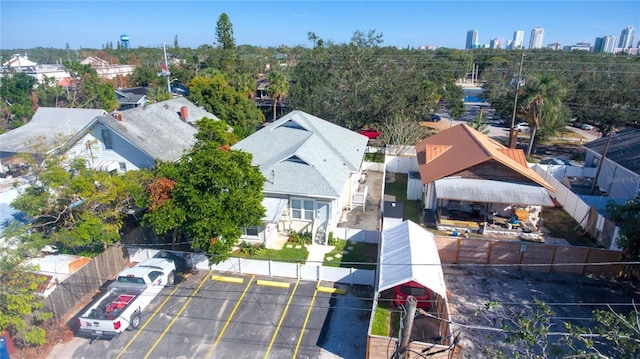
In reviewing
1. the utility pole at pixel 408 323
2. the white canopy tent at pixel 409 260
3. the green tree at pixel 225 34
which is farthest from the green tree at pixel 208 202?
the green tree at pixel 225 34

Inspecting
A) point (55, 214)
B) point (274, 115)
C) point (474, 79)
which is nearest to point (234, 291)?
point (55, 214)

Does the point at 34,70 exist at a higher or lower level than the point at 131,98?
higher

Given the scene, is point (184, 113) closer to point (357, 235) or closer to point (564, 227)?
point (357, 235)

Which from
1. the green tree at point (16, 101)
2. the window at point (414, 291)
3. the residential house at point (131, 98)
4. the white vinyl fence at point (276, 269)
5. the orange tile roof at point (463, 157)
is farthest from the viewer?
the residential house at point (131, 98)

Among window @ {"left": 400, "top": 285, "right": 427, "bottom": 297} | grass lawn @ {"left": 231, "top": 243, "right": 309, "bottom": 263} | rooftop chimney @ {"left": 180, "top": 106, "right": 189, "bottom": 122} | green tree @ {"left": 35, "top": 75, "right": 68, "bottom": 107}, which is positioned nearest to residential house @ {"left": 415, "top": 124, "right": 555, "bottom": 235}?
window @ {"left": 400, "top": 285, "right": 427, "bottom": 297}

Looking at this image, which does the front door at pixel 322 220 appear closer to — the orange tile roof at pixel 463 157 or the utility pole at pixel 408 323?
the orange tile roof at pixel 463 157

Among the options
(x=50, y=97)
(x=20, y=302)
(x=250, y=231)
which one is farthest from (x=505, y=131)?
(x=50, y=97)
